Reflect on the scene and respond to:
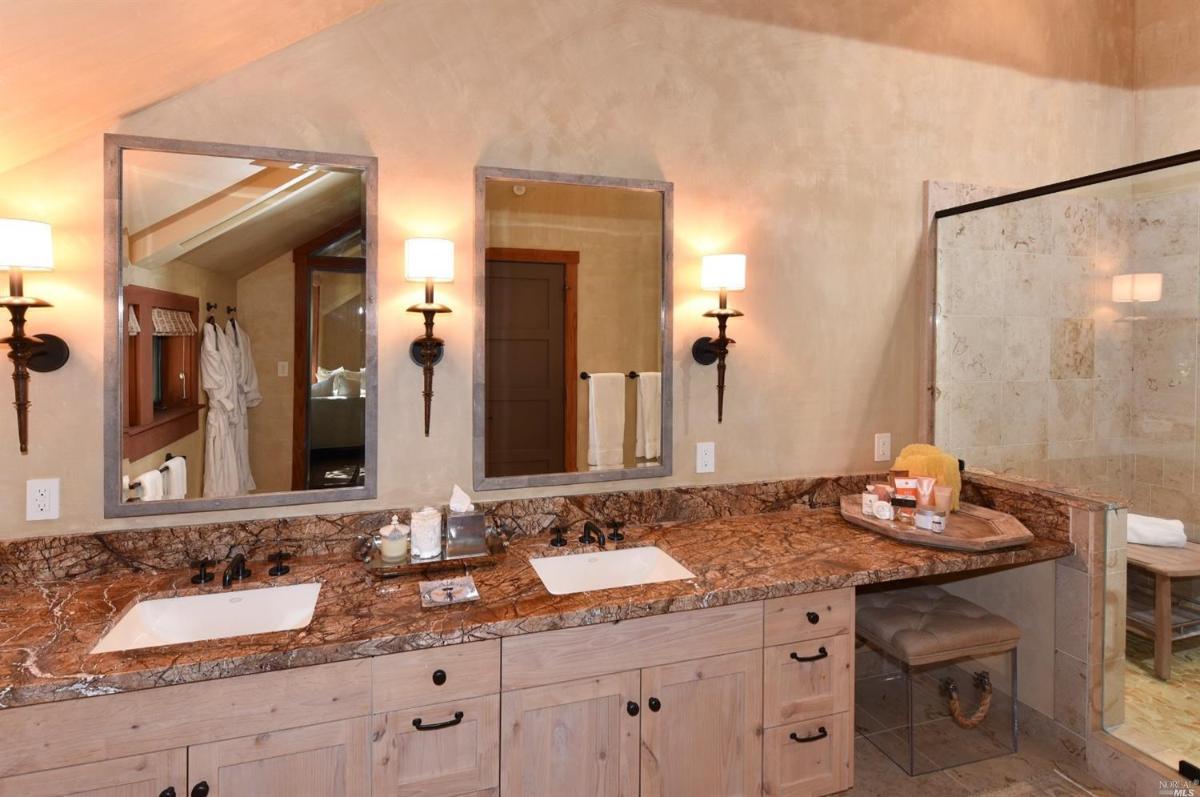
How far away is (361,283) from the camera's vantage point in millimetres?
1999

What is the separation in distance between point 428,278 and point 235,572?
100 centimetres

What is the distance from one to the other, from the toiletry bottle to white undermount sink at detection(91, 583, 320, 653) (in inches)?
7.7

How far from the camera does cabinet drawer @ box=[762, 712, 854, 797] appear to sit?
1.85 meters

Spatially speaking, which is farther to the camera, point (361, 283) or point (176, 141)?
point (361, 283)

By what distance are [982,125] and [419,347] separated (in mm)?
2630

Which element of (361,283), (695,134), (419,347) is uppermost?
(695,134)

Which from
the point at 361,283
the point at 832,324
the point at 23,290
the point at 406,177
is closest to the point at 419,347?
the point at 361,283

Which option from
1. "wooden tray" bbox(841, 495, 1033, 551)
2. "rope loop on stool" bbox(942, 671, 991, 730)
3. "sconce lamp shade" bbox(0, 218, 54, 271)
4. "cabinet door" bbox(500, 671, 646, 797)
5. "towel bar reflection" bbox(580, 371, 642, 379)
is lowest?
"rope loop on stool" bbox(942, 671, 991, 730)

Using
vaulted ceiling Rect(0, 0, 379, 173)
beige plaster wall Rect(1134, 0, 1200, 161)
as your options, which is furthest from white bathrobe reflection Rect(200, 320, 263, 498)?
beige plaster wall Rect(1134, 0, 1200, 161)

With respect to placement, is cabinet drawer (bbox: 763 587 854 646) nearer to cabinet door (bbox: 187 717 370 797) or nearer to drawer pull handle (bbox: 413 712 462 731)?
drawer pull handle (bbox: 413 712 462 731)

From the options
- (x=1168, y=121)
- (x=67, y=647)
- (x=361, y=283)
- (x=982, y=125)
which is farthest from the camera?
(x=1168, y=121)

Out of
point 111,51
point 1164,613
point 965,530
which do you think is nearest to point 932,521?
point 965,530

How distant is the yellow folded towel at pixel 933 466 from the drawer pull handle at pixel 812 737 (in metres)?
1.00

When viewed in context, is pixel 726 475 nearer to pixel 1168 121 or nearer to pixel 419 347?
pixel 419 347
